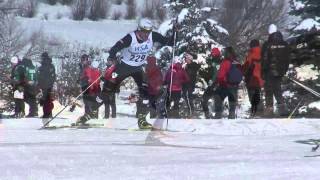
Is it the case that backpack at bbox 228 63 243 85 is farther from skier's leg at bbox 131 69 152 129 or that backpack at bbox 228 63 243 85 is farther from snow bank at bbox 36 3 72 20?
snow bank at bbox 36 3 72 20

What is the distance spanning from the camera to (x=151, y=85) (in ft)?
36.3

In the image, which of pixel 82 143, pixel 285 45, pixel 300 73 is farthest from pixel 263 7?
pixel 82 143

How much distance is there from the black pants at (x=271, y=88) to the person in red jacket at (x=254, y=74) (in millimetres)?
141

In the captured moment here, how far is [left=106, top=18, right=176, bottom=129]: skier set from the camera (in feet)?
35.2

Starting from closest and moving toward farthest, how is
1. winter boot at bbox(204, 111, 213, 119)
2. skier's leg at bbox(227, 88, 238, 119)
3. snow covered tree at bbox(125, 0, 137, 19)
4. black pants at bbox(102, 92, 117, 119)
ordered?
skier's leg at bbox(227, 88, 238, 119), black pants at bbox(102, 92, 117, 119), winter boot at bbox(204, 111, 213, 119), snow covered tree at bbox(125, 0, 137, 19)

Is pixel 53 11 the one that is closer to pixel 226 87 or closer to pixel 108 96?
pixel 108 96

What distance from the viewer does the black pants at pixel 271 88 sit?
38.3 ft

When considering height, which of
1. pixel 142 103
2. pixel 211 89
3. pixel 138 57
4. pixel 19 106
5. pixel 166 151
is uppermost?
pixel 138 57

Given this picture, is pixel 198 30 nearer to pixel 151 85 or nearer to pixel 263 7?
pixel 151 85

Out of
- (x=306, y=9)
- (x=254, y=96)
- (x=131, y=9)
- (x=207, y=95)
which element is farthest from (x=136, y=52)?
(x=131, y=9)

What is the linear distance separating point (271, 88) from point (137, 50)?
2614 mm

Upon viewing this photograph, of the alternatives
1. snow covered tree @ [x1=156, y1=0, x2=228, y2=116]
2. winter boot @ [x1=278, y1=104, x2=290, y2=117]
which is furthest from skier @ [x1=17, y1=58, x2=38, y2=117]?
winter boot @ [x1=278, y1=104, x2=290, y2=117]

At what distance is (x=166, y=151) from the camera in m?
7.82

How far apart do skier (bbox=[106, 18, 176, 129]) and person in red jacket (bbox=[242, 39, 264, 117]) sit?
59.6 inches
